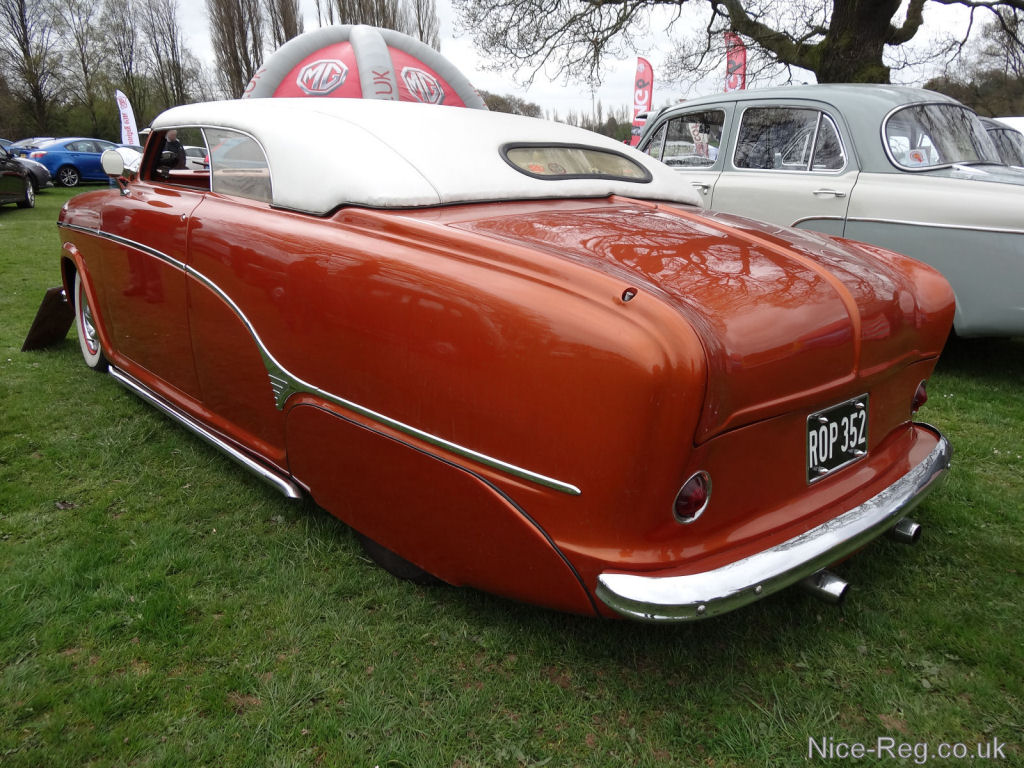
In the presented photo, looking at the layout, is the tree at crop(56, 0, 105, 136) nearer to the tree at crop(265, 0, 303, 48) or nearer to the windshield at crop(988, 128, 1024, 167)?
the tree at crop(265, 0, 303, 48)

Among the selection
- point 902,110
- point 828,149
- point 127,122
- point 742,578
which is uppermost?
point 127,122

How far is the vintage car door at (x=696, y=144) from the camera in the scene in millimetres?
5134

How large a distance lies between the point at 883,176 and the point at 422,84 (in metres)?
4.09

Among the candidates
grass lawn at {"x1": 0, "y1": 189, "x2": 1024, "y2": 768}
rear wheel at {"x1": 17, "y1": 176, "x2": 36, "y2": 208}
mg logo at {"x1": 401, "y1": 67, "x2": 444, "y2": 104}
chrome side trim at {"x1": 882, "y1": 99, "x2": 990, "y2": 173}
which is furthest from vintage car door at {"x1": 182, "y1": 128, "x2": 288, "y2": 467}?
rear wheel at {"x1": 17, "y1": 176, "x2": 36, "y2": 208}

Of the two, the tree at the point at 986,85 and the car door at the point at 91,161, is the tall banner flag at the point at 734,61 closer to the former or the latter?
the tree at the point at 986,85

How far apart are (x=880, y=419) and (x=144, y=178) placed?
326cm

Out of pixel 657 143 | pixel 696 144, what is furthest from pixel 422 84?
pixel 696 144

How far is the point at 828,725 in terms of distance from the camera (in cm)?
169

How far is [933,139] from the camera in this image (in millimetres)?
4375

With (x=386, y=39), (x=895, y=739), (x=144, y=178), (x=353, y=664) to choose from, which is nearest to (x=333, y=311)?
(x=353, y=664)

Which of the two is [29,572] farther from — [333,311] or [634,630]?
[634,630]

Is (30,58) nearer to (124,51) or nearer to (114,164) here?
(124,51)

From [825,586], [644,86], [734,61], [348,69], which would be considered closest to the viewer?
[825,586]

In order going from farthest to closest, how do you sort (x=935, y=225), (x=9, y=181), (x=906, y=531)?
1. (x=9, y=181)
2. (x=935, y=225)
3. (x=906, y=531)
